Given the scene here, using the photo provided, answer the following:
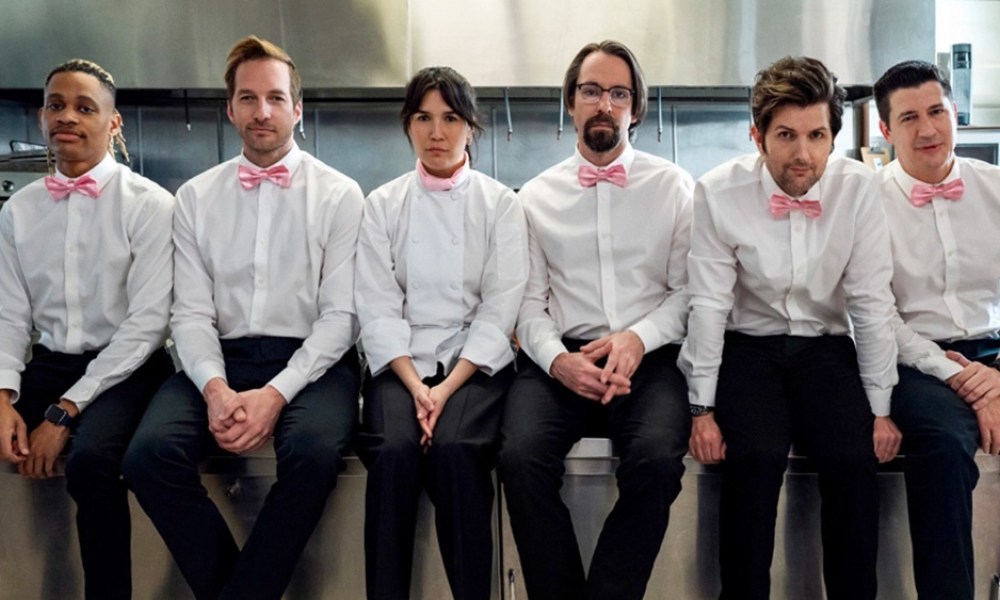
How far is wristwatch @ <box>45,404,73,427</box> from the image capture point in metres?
2.24

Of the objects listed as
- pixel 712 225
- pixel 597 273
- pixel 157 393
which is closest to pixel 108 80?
pixel 157 393

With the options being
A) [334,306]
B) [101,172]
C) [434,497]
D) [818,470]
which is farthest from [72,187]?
[818,470]

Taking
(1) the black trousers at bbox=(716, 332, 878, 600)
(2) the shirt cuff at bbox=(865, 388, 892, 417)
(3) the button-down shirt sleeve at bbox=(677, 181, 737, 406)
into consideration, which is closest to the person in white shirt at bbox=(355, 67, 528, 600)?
(3) the button-down shirt sleeve at bbox=(677, 181, 737, 406)

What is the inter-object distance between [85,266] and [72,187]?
0.23m

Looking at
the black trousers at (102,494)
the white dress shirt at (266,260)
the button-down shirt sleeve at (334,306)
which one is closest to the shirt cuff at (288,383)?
the button-down shirt sleeve at (334,306)

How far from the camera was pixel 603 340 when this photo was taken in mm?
2303

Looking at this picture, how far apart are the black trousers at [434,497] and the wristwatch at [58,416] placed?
763 millimetres

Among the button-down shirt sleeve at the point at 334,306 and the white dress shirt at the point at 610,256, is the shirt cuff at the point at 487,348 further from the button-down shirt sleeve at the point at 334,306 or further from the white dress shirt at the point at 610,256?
the button-down shirt sleeve at the point at 334,306

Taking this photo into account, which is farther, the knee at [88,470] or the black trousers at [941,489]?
the knee at [88,470]

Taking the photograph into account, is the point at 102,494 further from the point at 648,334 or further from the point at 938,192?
the point at 938,192

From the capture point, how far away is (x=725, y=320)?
230 centimetres

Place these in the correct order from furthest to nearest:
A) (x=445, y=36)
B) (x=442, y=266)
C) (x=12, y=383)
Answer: (x=445, y=36) → (x=442, y=266) → (x=12, y=383)

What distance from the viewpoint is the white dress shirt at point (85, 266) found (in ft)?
8.02

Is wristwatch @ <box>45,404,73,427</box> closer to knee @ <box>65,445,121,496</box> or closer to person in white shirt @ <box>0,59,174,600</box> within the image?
person in white shirt @ <box>0,59,174,600</box>
